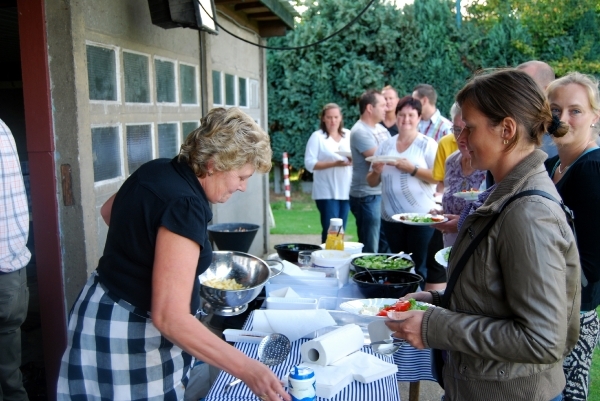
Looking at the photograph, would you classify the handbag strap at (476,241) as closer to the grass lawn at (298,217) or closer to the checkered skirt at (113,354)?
the checkered skirt at (113,354)

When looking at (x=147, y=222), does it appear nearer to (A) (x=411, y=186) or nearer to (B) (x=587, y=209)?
(B) (x=587, y=209)

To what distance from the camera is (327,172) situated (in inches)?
243

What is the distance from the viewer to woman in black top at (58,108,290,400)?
66.6 inches

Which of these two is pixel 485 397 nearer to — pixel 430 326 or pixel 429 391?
pixel 430 326

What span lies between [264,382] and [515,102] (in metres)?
1.07

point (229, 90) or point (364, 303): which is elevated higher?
point (229, 90)

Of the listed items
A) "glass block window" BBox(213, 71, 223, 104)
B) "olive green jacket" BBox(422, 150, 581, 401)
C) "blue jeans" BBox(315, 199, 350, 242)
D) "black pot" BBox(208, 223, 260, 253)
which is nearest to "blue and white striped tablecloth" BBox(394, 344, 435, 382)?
"olive green jacket" BBox(422, 150, 581, 401)

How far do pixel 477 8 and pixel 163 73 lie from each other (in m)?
14.3

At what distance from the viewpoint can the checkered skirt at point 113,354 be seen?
188 centimetres

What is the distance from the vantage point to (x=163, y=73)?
13.4 ft

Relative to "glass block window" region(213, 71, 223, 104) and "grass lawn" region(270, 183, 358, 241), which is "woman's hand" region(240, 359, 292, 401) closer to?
"glass block window" region(213, 71, 223, 104)

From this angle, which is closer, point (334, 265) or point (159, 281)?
point (159, 281)

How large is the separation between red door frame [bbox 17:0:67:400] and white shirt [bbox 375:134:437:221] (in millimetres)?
2792

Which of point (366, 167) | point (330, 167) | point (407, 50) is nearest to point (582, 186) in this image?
point (366, 167)
